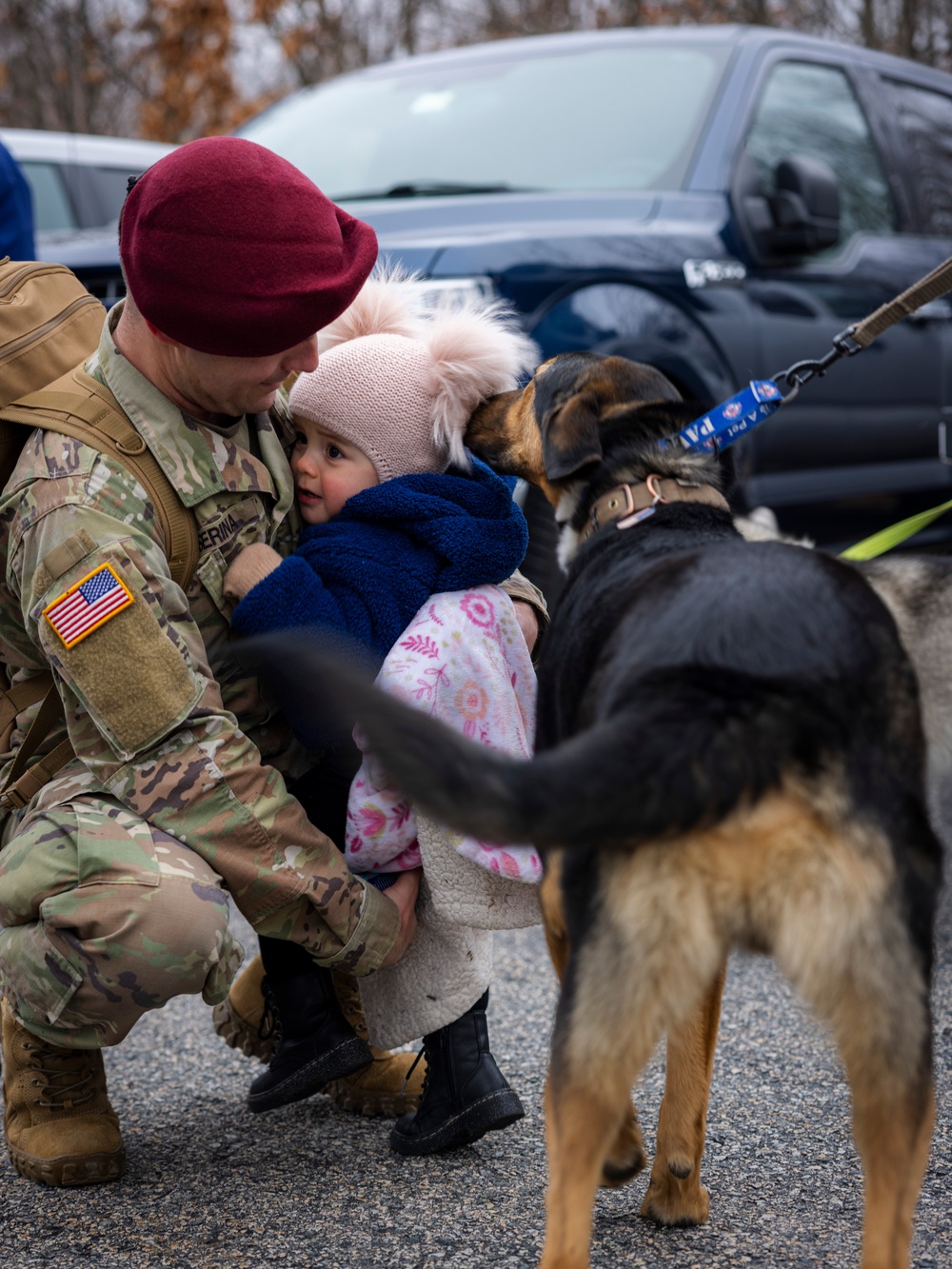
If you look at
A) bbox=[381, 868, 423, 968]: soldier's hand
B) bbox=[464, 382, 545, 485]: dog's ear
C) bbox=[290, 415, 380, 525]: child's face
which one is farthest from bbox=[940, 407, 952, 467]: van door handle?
bbox=[381, 868, 423, 968]: soldier's hand

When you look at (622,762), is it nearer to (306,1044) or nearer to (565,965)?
(565,965)

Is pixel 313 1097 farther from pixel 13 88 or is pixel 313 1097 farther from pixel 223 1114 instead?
pixel 13 88

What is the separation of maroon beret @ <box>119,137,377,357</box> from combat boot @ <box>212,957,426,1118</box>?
1372 millimetres

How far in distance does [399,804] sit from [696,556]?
884 millimetres

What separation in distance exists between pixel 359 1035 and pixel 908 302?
1813mm

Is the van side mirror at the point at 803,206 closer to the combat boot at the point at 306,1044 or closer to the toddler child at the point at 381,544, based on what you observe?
the toddler child at the point at 381,544

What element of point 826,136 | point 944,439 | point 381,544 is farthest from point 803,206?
point 381,544

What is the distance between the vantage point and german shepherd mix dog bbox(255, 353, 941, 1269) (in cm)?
164

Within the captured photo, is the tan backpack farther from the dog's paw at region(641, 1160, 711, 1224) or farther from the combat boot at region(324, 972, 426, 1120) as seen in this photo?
the dog's paw at region(641, 1160, 711, 1224)

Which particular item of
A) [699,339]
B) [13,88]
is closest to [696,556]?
[699,339]

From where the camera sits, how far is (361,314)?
2943mm

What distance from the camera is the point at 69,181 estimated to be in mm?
7770

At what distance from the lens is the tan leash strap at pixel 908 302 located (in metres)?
2.54

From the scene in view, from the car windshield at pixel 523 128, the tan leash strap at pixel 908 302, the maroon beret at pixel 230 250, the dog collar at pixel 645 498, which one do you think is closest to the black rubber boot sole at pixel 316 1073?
the dog collar at pixel 645 498
